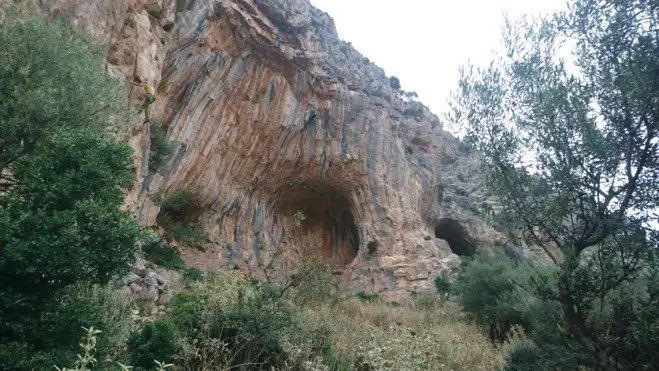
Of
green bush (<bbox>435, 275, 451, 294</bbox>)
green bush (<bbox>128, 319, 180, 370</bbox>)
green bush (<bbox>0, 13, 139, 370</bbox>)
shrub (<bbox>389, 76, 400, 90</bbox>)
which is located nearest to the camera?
green bush (<bbox>0, 13, 139, 370</bbox>)

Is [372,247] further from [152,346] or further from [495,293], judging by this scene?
[152,346]

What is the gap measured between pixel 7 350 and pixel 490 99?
8138mm

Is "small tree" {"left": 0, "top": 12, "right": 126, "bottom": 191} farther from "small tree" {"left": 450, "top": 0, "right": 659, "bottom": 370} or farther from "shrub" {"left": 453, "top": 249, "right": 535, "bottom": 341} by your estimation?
"shrub" {"left": 453, "top": 249, "right": 535, "bottom": 341}

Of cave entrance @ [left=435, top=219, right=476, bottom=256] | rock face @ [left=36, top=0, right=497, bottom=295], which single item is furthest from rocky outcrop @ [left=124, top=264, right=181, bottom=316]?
cave entrance @ [left=435, top=219, right=476, bottom=256]

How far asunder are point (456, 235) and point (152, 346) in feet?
88.8

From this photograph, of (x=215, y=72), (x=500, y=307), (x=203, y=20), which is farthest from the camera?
(x=215, y=72)

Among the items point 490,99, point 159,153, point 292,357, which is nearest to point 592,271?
point 490,99

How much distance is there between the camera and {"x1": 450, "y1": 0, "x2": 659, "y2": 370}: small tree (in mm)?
4598

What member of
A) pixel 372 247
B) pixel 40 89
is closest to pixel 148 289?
pixel 40 89

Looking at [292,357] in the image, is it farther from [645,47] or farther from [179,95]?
[179,95]

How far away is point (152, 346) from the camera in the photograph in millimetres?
4820

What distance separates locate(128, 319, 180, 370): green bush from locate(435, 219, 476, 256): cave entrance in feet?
81.7

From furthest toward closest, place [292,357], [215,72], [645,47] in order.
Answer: [215,72], [292,357], [645,47]

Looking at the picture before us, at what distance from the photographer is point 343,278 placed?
22328 mm
